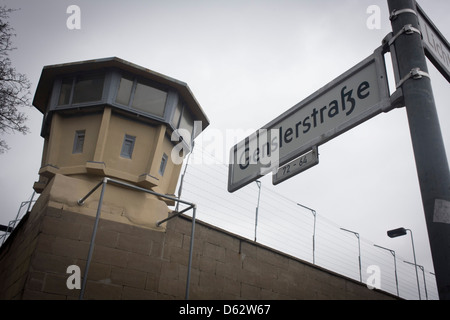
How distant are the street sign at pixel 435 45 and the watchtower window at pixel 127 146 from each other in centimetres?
696

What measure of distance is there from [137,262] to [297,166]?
530 cm

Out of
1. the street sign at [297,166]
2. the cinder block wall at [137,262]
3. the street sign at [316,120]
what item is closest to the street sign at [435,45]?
the street sign at [316,120]

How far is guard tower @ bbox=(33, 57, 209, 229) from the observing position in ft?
26.2

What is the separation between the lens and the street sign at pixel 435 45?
2.63m

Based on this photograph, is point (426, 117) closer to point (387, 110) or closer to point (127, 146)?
point (387, 110)

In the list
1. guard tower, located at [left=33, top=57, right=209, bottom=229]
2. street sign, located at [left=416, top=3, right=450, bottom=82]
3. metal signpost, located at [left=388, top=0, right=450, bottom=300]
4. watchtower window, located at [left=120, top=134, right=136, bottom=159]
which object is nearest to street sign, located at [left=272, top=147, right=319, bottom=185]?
metal signpost, located at [left=388, top=0, right=450, bottom=300]

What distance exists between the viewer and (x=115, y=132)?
27.9ft

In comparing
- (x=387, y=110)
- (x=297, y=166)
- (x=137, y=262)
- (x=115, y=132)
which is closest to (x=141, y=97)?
(x=115, y=132)

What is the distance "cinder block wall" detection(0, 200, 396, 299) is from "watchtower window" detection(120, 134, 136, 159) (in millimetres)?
1779

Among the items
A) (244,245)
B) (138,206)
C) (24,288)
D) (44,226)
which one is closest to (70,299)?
(24,288)

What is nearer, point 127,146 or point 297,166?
point 297,166
